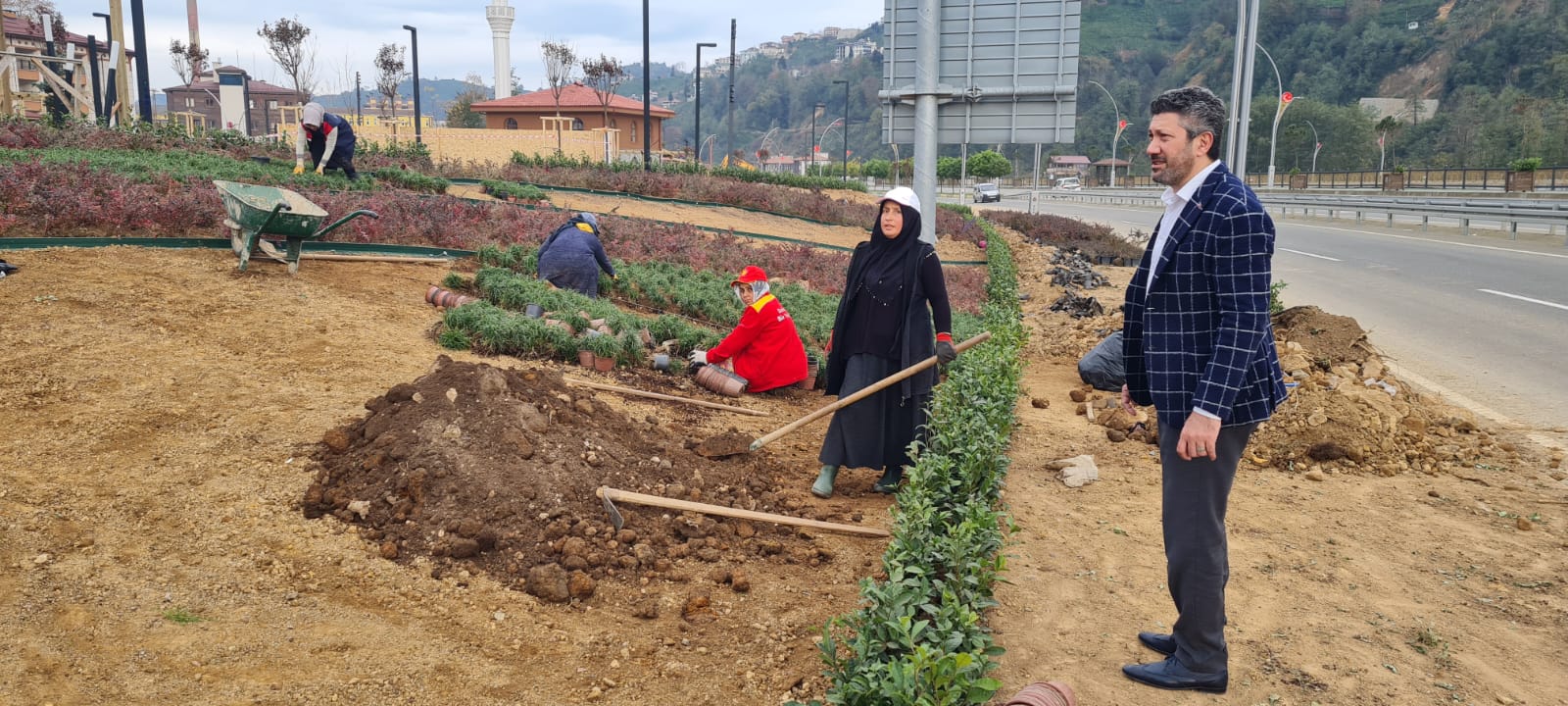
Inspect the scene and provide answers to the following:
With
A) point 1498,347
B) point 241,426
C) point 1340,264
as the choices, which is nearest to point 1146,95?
point 1340,264

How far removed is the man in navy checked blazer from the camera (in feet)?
9.52

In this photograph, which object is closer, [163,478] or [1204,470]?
[1204,470]

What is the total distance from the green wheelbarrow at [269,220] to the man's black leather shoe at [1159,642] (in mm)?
6922

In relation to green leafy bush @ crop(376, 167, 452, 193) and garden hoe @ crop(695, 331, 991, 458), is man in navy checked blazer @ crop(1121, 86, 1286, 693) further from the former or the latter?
green leafy bush @ crop(376, 167, 452, 193)

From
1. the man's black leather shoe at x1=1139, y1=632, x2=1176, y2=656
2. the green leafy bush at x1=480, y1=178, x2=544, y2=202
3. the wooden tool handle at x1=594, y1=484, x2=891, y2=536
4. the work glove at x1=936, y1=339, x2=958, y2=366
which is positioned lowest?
the man's black leather shoe at x1=1139, y1=632, x2=1176, y2=656

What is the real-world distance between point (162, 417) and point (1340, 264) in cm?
1740

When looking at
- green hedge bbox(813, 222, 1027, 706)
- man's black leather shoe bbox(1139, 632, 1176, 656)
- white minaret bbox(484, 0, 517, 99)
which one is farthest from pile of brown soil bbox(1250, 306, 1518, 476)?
white minaret bbox(484, 0, 517, 99)

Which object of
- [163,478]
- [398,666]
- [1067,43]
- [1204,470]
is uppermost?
[1067,43]

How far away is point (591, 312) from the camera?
8.05m

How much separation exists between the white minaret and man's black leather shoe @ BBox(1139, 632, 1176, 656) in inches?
2994

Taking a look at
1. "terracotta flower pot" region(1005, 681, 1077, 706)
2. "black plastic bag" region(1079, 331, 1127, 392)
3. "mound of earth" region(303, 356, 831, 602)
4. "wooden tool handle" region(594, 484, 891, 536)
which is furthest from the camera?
"black plastic bag" region(1079, 331, 1127, 392)

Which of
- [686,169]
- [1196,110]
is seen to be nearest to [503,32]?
[686,169]

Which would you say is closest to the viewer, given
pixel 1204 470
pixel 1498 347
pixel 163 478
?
pixel 1204 470

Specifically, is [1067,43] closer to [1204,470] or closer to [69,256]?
[1204,470]
